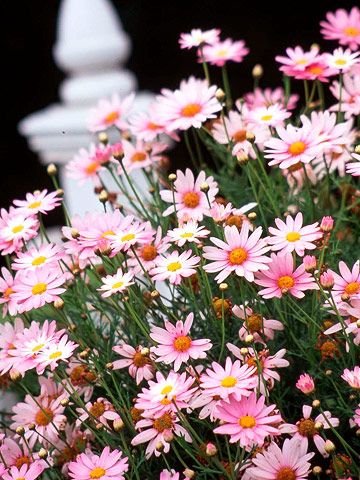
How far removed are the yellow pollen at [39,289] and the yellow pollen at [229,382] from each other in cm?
26

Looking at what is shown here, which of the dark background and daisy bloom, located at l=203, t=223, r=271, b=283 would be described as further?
the dark background

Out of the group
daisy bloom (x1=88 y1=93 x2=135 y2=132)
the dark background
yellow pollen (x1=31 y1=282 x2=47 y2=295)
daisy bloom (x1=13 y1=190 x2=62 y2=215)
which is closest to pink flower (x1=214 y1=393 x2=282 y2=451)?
yellow pollen (x1=31 y1=282 x2=47 y2=295)

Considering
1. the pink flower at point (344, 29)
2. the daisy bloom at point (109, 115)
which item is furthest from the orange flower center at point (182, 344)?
the pink flower at point (344, 29)

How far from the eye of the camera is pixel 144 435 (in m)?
1.00

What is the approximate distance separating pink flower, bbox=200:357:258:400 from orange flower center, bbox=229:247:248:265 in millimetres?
123

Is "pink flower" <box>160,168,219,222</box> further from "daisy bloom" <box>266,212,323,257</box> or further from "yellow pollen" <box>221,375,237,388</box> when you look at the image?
"yellow pollen" <box>221,375,237,388</box>

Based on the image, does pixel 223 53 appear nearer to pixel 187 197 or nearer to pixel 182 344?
pixel 187 197

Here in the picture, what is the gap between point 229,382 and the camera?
95 centimetres

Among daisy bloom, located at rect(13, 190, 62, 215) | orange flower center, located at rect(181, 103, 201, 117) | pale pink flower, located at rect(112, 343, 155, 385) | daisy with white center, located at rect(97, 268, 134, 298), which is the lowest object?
pale pink flower, located at rect(112, 343, 155, 385)

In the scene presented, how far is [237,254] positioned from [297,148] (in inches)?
7.0

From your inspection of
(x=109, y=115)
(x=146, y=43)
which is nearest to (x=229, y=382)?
(x=109, y=115)

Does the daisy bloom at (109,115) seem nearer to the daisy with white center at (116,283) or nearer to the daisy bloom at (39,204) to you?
the daisy bloom at (39,204)

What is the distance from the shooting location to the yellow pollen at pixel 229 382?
0.94 m

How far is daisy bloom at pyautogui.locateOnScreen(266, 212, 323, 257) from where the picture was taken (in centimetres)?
103
